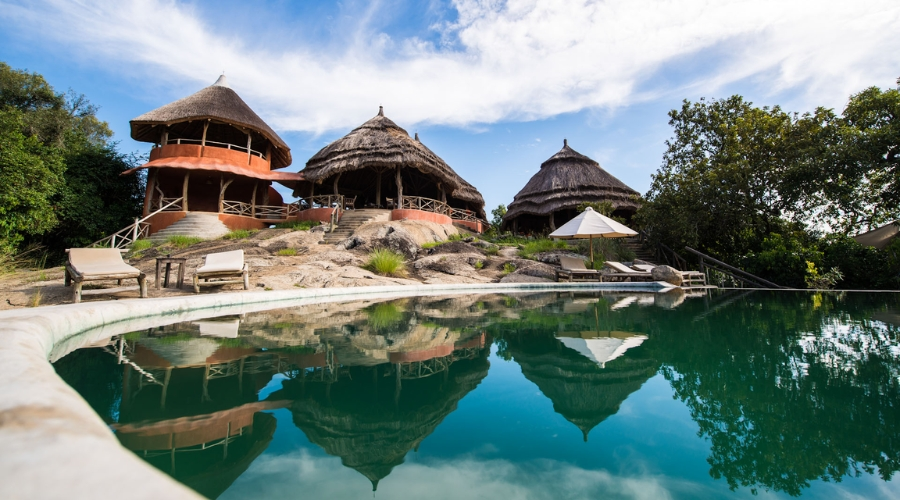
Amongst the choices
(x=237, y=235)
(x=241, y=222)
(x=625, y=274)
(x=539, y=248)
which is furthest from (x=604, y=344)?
(x=241, y=222)

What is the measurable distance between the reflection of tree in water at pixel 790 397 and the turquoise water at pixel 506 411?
1cm

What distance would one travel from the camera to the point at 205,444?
166 centimetres

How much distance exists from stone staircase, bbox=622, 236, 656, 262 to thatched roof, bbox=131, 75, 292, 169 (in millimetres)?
17313

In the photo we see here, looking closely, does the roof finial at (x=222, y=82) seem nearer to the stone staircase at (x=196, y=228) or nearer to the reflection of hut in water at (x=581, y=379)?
the stone staircase at (x=196, y=228)

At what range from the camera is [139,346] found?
3426 mm

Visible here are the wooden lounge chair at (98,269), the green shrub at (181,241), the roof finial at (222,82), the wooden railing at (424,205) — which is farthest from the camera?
the roof finial at (222,82)

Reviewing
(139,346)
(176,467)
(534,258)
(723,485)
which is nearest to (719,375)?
(723,485)

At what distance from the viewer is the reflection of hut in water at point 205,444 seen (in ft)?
4.70

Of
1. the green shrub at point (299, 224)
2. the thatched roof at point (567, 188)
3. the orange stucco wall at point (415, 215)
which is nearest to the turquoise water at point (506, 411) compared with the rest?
the green shrub at point (299, 224)

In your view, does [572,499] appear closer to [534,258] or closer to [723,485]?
[723,485]

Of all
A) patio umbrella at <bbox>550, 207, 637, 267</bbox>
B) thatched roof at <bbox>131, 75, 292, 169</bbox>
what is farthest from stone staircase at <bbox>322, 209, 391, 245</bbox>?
patio umbrella at <bbox>550, 207, 637, 267</bbox>

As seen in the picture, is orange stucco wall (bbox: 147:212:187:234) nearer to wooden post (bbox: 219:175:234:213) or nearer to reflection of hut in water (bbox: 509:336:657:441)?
wooden post (bbox: 219:175:234:213)

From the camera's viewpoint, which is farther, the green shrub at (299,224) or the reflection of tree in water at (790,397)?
Answer: the green shrub at (299,224)

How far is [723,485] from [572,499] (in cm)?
58
